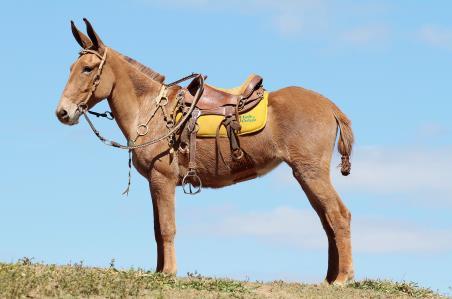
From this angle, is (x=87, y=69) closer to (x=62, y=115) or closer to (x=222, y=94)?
(x=62, y=115)

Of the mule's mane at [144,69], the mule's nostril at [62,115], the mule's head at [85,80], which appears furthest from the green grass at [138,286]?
the mule's mane at [144,69]

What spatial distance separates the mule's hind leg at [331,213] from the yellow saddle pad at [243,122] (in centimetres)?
108

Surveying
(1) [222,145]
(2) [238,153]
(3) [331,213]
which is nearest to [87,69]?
(1) [222,145]

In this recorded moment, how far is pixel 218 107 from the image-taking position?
16000mm

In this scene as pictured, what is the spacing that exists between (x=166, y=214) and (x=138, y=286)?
218 centimetres

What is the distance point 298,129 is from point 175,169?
256cm

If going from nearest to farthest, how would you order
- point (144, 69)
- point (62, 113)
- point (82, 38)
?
point (62, 113)
point (82, 38)
point (144, 69)

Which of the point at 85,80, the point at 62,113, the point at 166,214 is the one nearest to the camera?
the point at 166,214

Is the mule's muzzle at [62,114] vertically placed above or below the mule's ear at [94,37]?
below

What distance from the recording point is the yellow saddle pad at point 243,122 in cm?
1569

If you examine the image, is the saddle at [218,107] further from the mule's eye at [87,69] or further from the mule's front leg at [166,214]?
the mule's eye at [87,69]

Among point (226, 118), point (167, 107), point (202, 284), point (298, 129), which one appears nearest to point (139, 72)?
point (167, 107)

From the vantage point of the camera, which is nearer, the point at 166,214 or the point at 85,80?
the point at 166,214

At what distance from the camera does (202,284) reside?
46.6 ft
